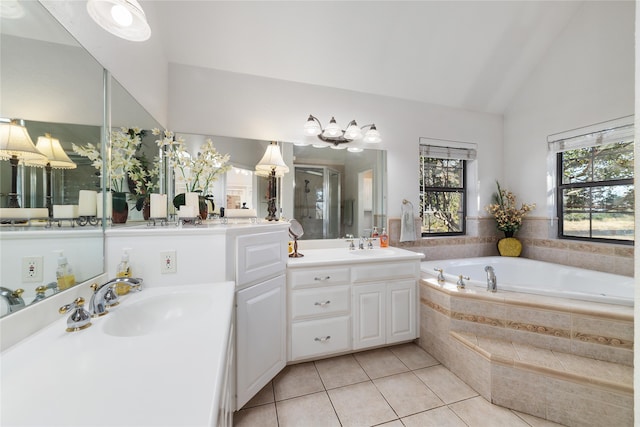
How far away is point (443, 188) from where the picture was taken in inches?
120

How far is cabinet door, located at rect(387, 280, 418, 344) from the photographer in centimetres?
205

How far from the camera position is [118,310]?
3.05ft

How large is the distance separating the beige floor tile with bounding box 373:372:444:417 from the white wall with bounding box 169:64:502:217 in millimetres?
1571

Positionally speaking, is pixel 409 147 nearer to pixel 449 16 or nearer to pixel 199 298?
pixel 449 16

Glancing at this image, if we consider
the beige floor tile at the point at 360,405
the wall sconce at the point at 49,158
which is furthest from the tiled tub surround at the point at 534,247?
the wall sconce at the point at 49,158

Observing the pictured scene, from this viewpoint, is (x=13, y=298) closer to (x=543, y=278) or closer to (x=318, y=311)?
(x=318, y=311)

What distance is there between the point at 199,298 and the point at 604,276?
3269 millimetres

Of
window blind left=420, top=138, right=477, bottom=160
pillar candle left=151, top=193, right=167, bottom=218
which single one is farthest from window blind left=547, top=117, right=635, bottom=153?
pillar candle left=151, top=193, right=167, bottom=218

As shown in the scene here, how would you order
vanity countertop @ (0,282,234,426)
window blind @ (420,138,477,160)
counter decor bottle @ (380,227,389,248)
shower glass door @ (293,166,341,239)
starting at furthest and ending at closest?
window blind @ (420,138,477,160), counter decor bottle @ (380,227,389,248), shower glass door @ (293,166,341,239), vanity countertop @ (0,282,234,426)

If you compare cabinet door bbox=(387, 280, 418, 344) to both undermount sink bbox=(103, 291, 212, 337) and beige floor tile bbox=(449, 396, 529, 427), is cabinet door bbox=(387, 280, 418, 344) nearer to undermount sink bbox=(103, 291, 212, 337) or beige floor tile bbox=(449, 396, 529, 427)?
beige floor tile bbox=(449, 396, 529, 427)

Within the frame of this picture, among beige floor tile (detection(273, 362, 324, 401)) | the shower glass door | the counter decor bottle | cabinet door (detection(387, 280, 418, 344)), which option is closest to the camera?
beige floor tile (detection(273, 362, 324, 401))

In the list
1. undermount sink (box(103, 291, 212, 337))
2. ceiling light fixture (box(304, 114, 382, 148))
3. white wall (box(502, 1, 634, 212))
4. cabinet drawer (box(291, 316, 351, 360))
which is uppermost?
white wall (box(502, 1, 634, 212))

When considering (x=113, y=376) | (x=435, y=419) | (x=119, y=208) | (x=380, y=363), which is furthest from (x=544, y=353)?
(x=119, y=208)

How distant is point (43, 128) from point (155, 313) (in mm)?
777
